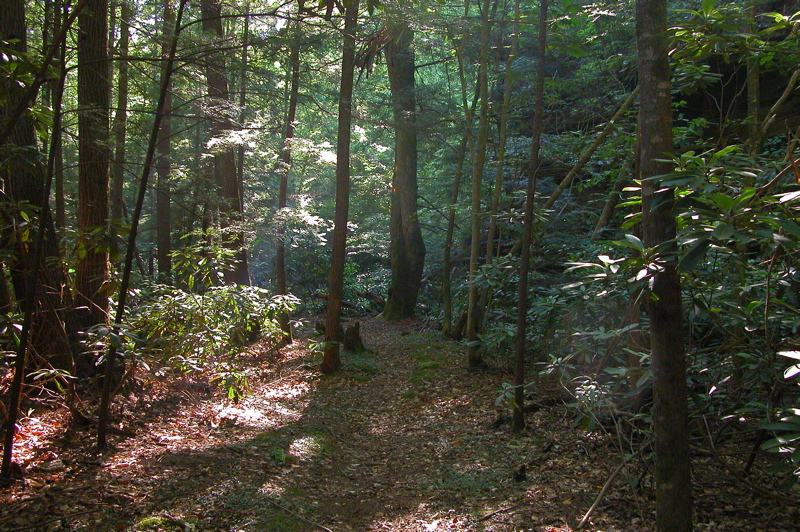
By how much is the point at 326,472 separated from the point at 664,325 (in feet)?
12.3

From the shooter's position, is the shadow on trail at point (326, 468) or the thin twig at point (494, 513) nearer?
the shadow on trail at point (326, 468)

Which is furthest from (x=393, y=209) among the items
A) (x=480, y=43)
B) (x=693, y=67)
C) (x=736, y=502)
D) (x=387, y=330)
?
(x=736, y=502)

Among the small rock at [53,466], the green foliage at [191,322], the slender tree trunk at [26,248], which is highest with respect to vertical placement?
the slender tree trunk at [26,248]

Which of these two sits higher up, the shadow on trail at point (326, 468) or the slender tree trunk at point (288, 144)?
the slender tree trunk at point (288, 144)

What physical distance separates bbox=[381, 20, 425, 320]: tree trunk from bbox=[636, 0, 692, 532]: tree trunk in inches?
408

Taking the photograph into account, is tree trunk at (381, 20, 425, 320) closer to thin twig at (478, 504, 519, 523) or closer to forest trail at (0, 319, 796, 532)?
forest trail at (0, 319, 796, 532)

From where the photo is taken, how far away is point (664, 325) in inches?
108

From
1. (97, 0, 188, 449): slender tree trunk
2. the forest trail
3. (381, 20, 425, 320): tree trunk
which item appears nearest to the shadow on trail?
the forest trail

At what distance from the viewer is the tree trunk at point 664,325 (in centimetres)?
272

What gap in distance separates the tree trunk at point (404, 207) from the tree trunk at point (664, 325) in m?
10.4

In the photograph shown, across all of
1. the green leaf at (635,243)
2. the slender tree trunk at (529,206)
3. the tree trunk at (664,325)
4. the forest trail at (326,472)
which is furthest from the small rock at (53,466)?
the green leaf at (635,243)

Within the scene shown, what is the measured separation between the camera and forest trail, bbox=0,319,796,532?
12.1ft

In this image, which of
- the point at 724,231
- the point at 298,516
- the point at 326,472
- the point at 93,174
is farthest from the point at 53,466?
the point at 724,231

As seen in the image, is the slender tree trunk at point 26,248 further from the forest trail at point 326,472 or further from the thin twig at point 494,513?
the thin twig at point 494,513
